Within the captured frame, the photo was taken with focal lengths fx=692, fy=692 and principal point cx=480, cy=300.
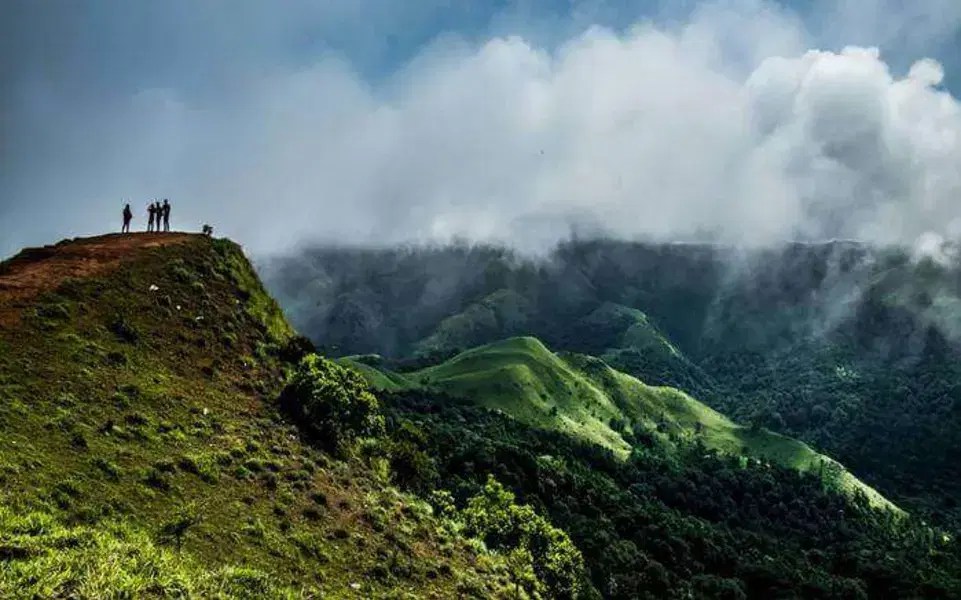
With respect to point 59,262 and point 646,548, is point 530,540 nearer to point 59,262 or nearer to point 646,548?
point 59,262

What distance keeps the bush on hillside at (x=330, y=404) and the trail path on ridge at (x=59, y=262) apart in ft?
58.1

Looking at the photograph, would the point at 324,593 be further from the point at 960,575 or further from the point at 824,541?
the point at 824,541

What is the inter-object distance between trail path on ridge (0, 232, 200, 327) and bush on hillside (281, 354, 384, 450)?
58.1 feet

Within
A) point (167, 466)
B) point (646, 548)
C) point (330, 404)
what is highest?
point (330, 404)

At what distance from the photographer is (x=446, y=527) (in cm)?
4766

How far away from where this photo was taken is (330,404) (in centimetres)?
5188

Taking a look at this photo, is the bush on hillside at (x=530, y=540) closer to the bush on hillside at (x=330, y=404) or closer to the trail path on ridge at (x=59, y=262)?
the bush on hillside at (x=330, y=404)

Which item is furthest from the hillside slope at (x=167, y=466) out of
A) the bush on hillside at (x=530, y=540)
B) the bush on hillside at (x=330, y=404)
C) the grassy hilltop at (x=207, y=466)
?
the bush on hillside at (x=530, y=540)

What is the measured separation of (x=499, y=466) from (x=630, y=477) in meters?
117

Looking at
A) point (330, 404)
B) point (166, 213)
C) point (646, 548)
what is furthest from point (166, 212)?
point (646, 548)

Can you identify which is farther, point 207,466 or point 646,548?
point 646,548

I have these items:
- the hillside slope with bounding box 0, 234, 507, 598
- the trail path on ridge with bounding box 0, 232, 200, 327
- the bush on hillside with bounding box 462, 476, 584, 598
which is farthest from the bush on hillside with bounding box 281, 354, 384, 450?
the trail path on ridge with bounding box 0, 232, 200, 327

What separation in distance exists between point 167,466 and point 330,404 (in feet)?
54.1

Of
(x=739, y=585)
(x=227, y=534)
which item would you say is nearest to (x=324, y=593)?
(x=227, y=534)
